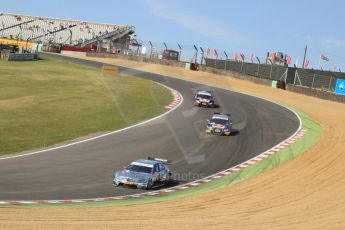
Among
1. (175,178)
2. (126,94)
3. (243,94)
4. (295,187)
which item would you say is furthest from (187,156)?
(243,94)

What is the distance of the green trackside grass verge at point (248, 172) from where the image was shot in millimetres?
18050

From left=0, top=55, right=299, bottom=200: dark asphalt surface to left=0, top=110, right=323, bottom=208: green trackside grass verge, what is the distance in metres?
1.04

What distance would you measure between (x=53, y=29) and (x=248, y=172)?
92.2m

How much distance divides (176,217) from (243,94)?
3316 centimetres

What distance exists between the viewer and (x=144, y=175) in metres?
20.7

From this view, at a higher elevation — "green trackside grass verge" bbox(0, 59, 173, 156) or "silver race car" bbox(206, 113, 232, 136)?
"silver race car" bbox(206, 113, 232, 136)

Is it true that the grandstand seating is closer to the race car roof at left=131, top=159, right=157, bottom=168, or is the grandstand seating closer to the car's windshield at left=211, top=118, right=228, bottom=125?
the car's windshield at left=211, top=118, right=228, bottom=125

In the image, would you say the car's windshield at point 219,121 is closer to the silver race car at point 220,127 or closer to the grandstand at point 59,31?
the silver race car at point 220,127

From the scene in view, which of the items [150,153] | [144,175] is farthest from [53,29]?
[144,175]

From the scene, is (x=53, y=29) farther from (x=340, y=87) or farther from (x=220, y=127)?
(x=220, y=127)

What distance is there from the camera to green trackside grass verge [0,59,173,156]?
29078mm

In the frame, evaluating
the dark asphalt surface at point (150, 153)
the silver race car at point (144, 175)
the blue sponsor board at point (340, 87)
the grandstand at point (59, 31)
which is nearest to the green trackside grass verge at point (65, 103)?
the dark asphalt surface at point (150, 153)

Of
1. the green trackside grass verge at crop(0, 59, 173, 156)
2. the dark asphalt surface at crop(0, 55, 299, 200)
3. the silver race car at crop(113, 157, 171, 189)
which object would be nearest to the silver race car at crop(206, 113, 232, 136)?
the dark asphalt surface at crop(0, 55, 299, 200)

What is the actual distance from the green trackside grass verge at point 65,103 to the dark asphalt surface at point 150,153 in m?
1.95
